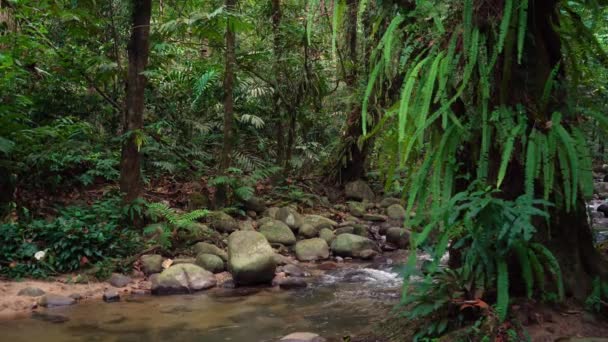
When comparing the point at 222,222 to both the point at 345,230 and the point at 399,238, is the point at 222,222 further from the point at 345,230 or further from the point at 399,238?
the point at 399,238

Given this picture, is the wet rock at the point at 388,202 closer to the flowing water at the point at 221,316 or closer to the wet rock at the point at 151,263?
the flowing water at the point at 221,316

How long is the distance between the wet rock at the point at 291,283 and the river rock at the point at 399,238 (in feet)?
7.67

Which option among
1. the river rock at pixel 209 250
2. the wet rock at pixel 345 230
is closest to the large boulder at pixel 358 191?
the wet rock at pixel 345 230

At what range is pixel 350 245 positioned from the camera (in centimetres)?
742

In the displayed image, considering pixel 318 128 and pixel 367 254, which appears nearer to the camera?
pixel 367 254

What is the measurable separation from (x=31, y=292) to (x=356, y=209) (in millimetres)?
5612

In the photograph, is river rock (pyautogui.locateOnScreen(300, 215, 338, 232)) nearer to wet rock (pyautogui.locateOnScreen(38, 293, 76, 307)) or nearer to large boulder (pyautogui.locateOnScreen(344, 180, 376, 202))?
large boulder (pyautogui.locateOnScreen(344, 180, 376, 202))

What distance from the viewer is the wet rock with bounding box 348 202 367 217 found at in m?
9.48

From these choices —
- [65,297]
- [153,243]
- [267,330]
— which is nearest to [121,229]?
[153,243]

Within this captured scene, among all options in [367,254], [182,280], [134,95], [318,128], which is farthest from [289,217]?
[318,128]

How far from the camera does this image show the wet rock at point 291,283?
591 centimetres

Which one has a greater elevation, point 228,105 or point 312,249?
point 228,105

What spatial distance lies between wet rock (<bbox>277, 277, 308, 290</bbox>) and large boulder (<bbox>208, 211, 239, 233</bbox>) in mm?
1665

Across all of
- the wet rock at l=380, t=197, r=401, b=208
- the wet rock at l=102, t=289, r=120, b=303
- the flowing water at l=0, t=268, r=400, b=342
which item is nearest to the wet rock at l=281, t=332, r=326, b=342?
the flowing water at l=0, t=268, r=400, b=342
